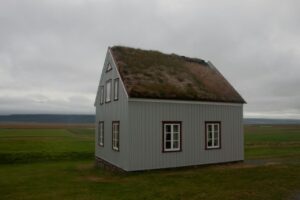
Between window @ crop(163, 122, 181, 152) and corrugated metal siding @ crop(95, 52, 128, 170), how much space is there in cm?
263

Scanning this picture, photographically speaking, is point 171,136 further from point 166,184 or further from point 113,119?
point 166,184

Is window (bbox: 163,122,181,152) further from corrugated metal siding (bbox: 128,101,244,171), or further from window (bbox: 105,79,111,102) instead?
window (bbox: 105,79,111,102)

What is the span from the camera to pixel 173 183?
1706 cm

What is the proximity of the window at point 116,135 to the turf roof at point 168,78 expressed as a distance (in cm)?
331

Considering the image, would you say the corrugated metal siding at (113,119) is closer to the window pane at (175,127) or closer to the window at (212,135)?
the window pane at (175,127)

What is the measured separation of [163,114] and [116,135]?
12.5ft

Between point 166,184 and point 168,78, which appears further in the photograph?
point 168,78

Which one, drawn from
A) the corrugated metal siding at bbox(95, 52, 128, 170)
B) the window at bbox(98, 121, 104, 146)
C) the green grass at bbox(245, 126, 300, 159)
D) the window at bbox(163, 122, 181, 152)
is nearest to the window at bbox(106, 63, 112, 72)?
the corrugated metal siding at bbox(95, 52, 128, 170)

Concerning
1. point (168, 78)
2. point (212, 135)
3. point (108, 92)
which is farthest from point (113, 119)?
point (212, 135)

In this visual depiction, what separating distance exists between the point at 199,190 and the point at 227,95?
37.4 feet

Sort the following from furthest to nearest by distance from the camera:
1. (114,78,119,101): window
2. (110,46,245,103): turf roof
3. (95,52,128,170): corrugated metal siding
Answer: (114,78,119,101): window < (110,46,245,103): turf roof < (95,52,128,170): corrugated metal siding

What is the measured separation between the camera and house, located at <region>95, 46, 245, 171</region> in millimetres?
20594

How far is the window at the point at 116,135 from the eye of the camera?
73.7ft

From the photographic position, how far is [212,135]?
23.8 meters
